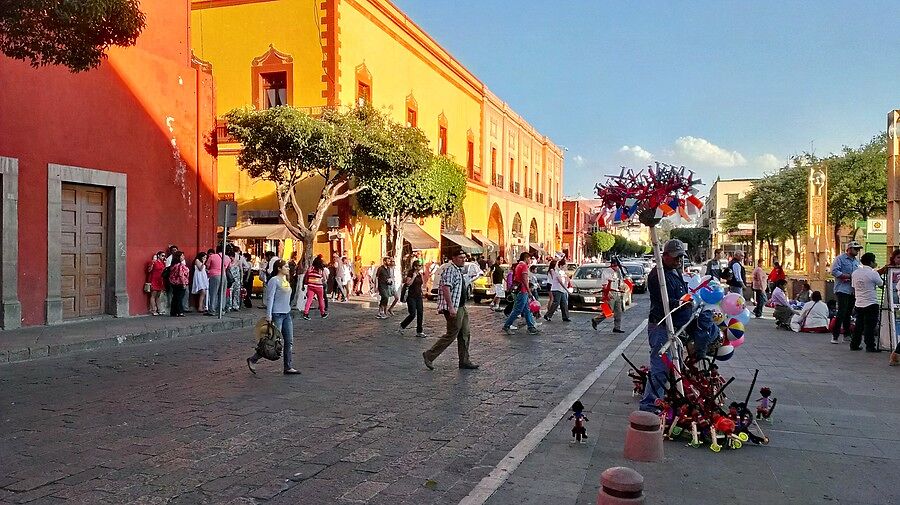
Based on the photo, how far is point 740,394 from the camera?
323 inches

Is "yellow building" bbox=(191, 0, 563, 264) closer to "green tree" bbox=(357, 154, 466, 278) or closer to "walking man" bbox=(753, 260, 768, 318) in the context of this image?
"green tree" bbox=(357, 154, 466, 278)

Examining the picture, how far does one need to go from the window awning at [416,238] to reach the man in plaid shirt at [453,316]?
1798 cm

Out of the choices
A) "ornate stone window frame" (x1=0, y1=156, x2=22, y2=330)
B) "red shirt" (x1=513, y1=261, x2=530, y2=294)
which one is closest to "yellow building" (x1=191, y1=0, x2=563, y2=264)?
"red shirt" (x1=513, y1=261, x2=530, y2=294)

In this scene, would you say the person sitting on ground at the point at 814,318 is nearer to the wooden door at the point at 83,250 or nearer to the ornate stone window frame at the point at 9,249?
the wooden door at the point at 83,250

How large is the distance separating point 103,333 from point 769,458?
11.4 metres

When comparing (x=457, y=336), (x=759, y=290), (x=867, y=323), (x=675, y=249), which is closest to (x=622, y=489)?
(x=675, y=249)

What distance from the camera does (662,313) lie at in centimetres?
657

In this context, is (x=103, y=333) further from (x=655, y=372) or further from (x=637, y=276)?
(x=637, y=276)

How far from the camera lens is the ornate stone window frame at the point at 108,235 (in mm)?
14055

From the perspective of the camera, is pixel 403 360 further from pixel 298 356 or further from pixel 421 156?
pixel 421 156

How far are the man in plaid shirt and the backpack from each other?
203cm

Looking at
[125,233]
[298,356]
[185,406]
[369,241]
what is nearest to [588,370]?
[298,356]

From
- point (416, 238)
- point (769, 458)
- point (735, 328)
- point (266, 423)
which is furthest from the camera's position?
point (416, 238)

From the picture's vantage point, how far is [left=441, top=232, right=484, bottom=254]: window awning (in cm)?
3472
